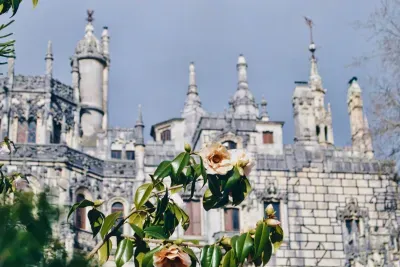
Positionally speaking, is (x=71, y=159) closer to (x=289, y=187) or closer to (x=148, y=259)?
(x=289, y=187)

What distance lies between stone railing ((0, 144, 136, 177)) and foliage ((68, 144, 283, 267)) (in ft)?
89.9

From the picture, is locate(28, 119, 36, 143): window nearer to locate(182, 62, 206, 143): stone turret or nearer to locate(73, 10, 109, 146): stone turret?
locate(73, 10, 109, 146): stone turret

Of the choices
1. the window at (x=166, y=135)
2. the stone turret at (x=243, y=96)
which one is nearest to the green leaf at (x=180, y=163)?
the window at (x=166, y=135)

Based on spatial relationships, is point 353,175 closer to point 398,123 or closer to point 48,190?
point 398,123

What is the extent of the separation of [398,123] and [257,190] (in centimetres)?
1114

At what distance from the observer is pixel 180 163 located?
252 inches

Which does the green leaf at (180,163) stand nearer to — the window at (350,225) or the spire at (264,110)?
the window at (350,225)

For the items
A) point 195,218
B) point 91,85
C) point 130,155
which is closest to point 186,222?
point 195,218

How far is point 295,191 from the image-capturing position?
3222 centimetres

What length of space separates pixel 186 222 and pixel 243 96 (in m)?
46.1

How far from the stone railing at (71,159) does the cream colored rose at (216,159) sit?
2789 centimetres

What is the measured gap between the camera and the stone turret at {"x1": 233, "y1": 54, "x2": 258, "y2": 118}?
52.3 m

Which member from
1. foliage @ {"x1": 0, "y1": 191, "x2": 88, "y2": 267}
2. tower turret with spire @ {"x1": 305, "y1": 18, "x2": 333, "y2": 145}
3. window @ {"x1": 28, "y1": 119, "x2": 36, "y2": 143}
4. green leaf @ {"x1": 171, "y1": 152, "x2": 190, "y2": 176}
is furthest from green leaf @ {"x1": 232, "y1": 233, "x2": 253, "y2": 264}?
tower turret with spire @ {"x1": 305, "y1": 18, "x2": 333, "y2": 145}

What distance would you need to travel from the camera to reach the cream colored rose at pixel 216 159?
6.36 meters
